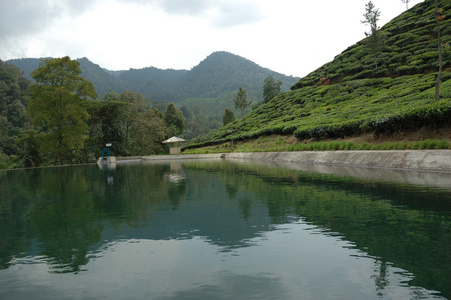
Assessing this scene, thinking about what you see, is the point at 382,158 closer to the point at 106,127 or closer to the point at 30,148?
the point at 30,148

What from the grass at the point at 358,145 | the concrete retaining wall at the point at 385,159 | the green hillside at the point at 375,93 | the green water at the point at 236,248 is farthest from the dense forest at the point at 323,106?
the green water at the point at 236,248

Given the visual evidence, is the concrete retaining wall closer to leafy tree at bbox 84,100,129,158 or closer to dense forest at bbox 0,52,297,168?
dense forest at bbox 0,52,297,168

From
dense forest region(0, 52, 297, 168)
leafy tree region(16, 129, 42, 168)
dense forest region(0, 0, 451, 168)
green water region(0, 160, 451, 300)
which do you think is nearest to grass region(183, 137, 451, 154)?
dense forest region(0, 0, 451, 168)

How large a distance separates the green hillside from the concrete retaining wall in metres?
2.42

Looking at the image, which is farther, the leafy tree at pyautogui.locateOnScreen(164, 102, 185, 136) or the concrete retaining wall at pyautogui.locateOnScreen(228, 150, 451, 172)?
the leafy tree at pyautogui.locateOnScreen(164, 102, 185, 136)

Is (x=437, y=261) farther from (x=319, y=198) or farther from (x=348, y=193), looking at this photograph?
(x=348, y=193)

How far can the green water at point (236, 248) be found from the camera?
11.8 feet

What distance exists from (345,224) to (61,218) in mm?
6224

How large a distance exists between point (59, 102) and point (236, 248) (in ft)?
127

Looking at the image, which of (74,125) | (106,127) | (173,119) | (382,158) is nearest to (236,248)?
(382,158)

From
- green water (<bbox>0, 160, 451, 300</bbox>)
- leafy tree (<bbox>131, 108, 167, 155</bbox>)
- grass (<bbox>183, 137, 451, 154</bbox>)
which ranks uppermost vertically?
leafy tree (<bbox>131, 108, 167, 155</bbox>)

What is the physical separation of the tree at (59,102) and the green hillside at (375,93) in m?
22.4

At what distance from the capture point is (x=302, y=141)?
3134cm

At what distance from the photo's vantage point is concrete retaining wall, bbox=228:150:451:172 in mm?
13975
